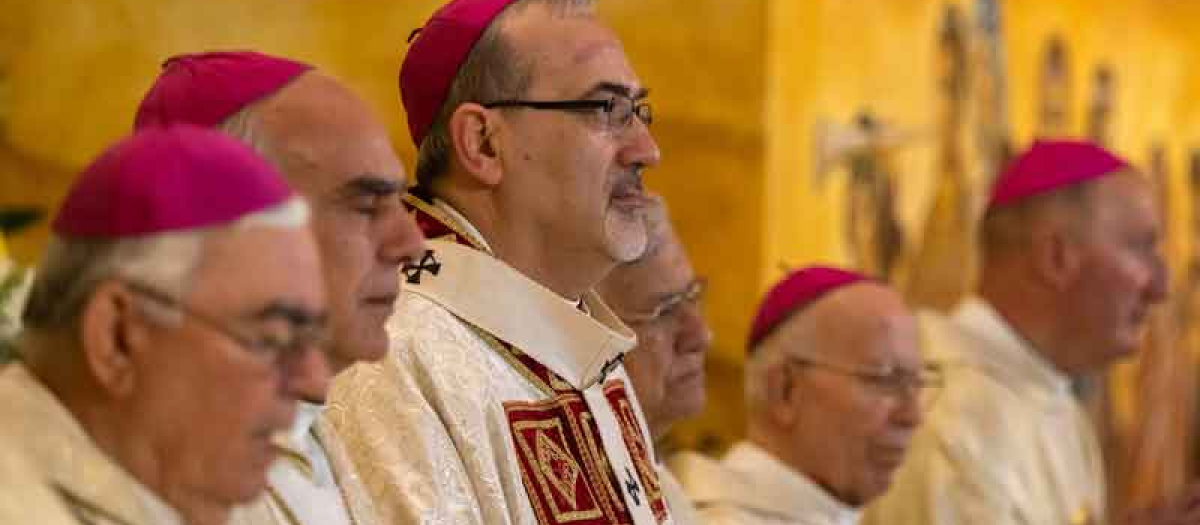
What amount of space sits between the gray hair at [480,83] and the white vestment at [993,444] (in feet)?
10.4

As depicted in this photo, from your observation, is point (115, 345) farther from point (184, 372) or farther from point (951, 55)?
point (951, 55)

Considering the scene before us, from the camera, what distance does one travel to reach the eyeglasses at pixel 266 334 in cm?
327

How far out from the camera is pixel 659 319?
20.5 feet

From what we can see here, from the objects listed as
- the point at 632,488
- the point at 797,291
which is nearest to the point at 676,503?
the point at 632,488

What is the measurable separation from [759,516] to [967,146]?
5.13 metres

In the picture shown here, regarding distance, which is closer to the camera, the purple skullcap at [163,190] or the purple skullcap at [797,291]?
the purple skullcap at [163,190]

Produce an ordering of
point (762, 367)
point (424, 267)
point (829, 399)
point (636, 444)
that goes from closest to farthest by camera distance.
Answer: point (424, 267)
point (636, 444)
point (829, 399)
point (762, 367)

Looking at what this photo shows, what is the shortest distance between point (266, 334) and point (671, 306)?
302 centimetres

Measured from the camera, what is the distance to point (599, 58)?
506 cm

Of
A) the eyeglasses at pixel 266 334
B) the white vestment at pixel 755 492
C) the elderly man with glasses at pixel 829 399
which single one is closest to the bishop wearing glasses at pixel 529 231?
the eyeglasses at pixel 266 334

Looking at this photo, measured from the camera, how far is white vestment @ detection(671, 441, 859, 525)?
7.05 meters

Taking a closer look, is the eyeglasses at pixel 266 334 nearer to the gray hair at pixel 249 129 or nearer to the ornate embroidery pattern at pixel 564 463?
the gray hair at pixel 249 129

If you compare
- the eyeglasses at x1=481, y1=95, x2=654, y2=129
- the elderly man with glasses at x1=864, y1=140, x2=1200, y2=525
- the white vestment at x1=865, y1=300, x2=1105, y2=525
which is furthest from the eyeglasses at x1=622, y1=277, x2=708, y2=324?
the elderly man with glasses at x1=864, y1=140, x2=1200, y2=525

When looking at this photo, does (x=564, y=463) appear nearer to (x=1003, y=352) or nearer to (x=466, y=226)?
(x=466, y=226)
